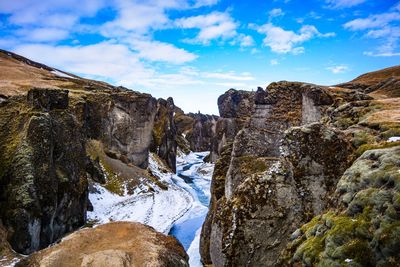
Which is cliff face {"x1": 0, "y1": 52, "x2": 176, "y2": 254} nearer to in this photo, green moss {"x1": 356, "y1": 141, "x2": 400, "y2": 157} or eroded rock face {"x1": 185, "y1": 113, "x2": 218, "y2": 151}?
green moss {"x1": 356, "y1": 141, "x2": 400, "y2": 157}

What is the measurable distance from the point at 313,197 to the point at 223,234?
6325 millimetres

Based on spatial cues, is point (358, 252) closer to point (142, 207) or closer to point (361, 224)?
point (361, 224)

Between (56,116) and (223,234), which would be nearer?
(223,234)

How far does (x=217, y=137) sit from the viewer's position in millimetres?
122500

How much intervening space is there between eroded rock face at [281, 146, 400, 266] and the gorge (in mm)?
47

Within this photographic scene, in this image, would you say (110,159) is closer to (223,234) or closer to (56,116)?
(56,116)

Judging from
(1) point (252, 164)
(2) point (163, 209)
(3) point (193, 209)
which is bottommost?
(3) point (193, 209)

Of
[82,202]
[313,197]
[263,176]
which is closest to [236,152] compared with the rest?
[263,176]

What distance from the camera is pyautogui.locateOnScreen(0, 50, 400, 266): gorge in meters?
15.6

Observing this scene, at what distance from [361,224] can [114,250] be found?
35.1 feet

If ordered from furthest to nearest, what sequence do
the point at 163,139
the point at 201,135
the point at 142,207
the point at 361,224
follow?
the point at 201,135
the point at 163,139
the point at 142,207
the point at 361,224

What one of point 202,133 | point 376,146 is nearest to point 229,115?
point 202,133

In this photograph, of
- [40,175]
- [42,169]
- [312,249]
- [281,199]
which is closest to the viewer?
[312,249]

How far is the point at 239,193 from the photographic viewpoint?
79.5 ft
